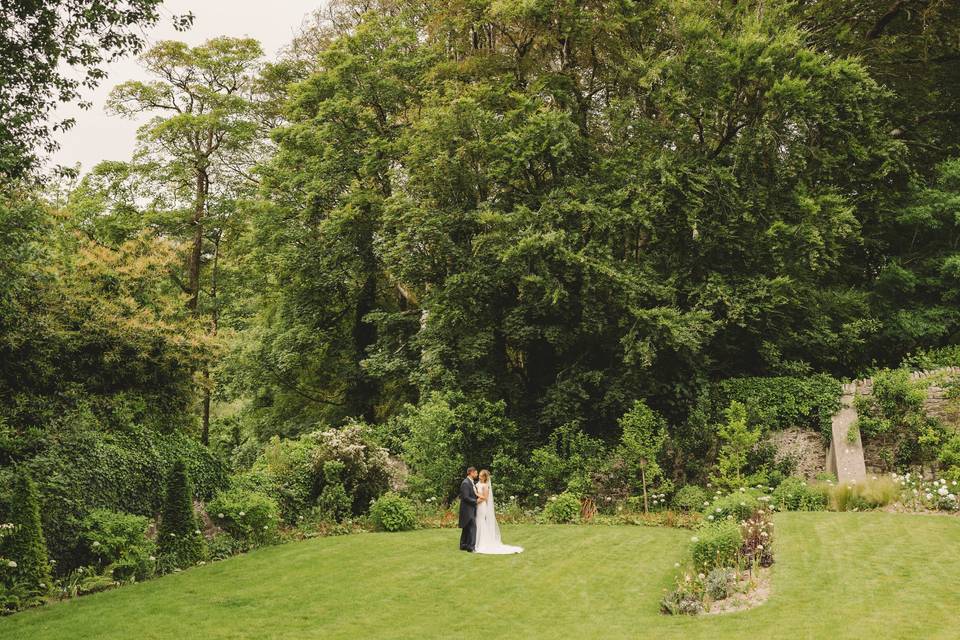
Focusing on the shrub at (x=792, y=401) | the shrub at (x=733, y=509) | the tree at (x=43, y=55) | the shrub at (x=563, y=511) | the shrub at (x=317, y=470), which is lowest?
the shrub at (x=563, y=511)

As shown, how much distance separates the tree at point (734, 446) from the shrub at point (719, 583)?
7.81 m

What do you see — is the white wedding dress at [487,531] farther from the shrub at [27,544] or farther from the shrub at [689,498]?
the shrub at [27,544]

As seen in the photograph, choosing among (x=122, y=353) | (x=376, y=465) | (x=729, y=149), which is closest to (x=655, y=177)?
(x=729, y=149)

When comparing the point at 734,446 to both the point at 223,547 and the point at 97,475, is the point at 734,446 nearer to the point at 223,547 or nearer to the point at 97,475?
the point at 223,547

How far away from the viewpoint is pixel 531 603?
914 centimetres

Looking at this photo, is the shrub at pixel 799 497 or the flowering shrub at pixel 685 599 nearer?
the flowering shrub at pixel 685 599

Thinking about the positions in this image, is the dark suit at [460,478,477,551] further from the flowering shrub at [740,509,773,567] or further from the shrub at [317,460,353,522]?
the shrub at [317,460,353,522]

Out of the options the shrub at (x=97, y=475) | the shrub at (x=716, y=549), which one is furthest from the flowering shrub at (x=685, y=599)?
the shrub at (x=97, y=475)

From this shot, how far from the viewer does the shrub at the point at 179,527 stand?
480 inches

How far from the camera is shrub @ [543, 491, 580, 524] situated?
16.3 meters

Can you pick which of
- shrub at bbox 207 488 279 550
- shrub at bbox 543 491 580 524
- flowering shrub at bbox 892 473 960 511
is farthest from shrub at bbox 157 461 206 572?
flowering shrub at bbox 892 473 960 511

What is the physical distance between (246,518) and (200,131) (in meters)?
19.1

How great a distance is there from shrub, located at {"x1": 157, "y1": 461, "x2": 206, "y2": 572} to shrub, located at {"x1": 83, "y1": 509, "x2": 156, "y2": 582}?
33cm

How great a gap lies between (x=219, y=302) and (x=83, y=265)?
13679 mm
